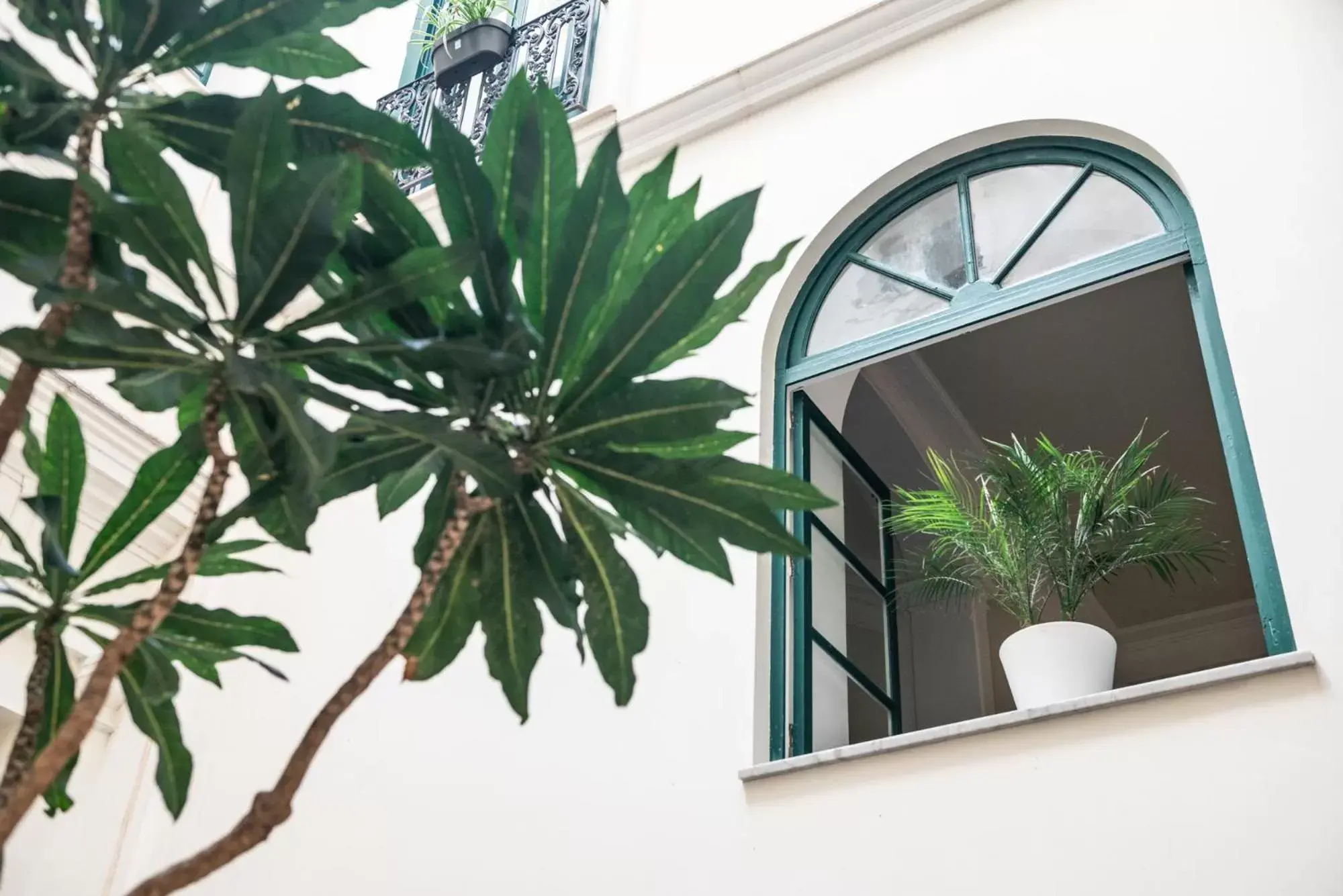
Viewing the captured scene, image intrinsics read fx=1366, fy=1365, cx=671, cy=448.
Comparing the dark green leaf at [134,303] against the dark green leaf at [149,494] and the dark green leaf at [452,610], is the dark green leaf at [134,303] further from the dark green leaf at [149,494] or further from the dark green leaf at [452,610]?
the dark green leaf at [452,610]

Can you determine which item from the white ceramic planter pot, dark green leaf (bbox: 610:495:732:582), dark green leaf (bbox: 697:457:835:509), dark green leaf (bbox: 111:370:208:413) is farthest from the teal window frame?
dark green leaf (bbox: 111:370:208:413)

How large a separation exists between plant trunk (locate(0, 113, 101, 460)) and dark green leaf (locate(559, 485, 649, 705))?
0.64 m

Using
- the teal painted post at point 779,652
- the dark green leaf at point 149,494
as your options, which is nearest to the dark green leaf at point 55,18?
the dark green leaf at point 149,494

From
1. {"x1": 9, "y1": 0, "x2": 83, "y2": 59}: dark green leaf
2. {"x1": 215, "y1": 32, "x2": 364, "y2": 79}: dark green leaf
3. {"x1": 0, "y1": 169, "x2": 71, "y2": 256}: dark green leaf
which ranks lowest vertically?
{"x1": 0, "y1": 169, "x2": 71, "y2": 256}: dark green leaf

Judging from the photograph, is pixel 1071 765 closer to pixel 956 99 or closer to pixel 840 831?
pixel 840 831

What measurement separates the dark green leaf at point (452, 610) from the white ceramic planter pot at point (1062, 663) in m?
1.67

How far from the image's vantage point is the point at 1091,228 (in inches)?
144

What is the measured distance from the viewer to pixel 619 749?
136 inches

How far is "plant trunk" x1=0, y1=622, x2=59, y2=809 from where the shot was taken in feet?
4.37

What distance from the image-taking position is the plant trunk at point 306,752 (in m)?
1.28

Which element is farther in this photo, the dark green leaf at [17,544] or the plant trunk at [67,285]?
the dark green leaf at [17,544]

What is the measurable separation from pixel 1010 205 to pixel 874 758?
1.70 m

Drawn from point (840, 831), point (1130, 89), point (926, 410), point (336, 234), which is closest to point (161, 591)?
point (336, 234)

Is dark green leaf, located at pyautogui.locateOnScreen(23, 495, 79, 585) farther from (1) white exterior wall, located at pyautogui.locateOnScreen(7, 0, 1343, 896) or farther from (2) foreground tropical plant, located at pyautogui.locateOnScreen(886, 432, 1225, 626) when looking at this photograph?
(2) foreground tropical plant, located at pyautogui.locateOnScreen(886, 432, 1225, 626)
